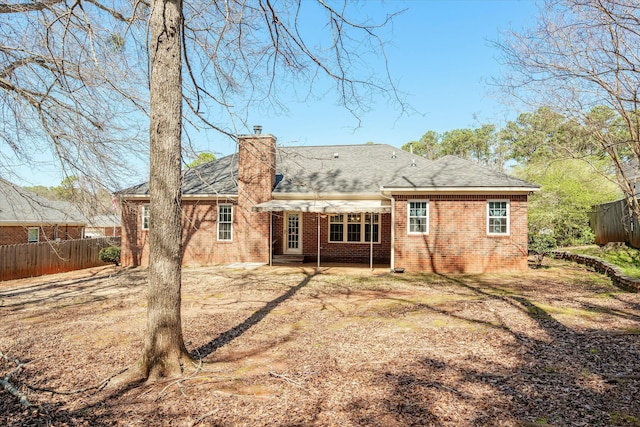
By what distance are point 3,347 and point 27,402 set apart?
2.59 metres

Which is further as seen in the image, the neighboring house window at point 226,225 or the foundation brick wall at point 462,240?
the neighboring house window at point 226,225

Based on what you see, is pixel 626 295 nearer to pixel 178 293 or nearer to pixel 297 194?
pixel 178 293

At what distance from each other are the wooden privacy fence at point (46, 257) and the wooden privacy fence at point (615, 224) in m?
20.0

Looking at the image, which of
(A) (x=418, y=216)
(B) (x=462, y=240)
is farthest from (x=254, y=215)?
(B) (x=462, y=240)

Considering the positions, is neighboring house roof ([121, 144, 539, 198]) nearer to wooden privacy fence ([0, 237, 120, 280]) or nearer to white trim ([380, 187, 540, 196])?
white trim ([380, 187, 540, 196])

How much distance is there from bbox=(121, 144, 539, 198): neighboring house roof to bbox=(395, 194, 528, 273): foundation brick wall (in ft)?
1.77

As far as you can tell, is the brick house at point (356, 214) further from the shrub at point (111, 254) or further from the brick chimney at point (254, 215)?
the shrub at point (111, 254)

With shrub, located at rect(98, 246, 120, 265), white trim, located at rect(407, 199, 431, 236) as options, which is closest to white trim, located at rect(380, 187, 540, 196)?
white trim, located at rect(407, 199, 431, 236)

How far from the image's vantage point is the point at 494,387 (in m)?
4.29

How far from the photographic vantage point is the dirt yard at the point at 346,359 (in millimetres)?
3827

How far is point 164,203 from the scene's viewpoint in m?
4.75

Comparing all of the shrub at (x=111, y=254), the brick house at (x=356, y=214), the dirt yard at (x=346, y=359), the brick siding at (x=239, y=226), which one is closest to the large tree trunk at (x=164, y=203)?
the dirt yard at (x=346, y=359)

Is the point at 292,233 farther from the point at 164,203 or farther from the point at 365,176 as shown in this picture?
the point at 164,203

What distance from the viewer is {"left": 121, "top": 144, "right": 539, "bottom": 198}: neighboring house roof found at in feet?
45.6
